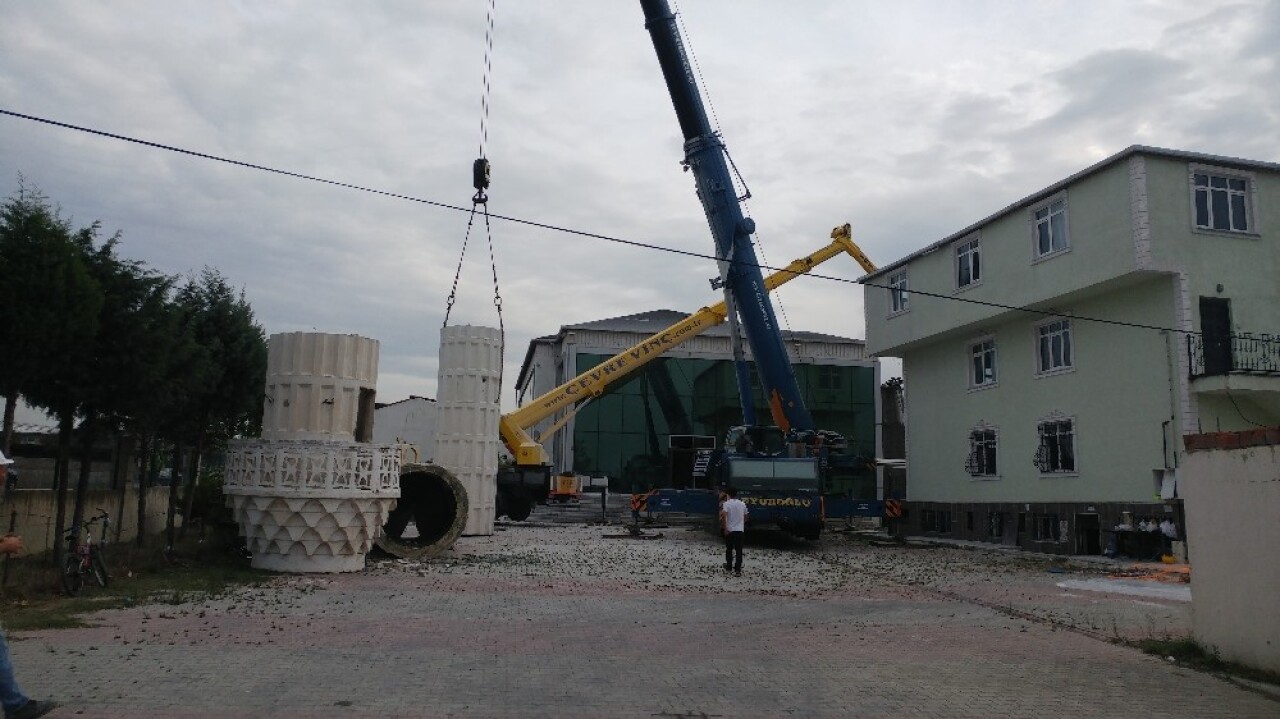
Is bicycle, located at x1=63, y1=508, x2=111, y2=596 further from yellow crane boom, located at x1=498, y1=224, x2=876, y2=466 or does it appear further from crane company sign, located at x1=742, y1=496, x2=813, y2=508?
yellow crane boom, located at x1=498, y1=224, x2=876, y2=466

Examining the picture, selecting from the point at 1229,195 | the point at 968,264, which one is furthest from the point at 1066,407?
the point at 1229,195

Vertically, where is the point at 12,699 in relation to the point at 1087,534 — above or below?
below

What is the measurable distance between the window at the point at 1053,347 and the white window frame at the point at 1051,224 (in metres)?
2.12

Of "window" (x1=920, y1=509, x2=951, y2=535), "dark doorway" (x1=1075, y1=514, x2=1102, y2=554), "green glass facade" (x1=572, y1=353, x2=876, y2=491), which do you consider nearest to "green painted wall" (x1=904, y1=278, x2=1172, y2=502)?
"window" (x1=920, y1=509, x2=951, y2=535)

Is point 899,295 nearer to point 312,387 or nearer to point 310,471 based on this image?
point 312,387

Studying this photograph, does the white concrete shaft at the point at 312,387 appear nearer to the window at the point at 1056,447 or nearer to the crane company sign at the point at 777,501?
the crane company sign at the point at 777,501

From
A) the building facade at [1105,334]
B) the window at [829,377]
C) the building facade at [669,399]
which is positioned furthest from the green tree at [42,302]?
the window at [829,377]

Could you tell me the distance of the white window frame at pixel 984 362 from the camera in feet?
89.6

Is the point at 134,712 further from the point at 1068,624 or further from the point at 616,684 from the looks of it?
the point at 1068,624

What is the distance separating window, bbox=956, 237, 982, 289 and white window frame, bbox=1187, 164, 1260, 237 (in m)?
6.04

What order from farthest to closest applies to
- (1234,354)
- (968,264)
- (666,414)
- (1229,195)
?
(666,414)
(968,264)
(1229,195)
(1234,354)

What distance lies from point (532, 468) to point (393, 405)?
27.5m

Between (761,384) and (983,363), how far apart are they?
7.34m

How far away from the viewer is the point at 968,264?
27.2 m
